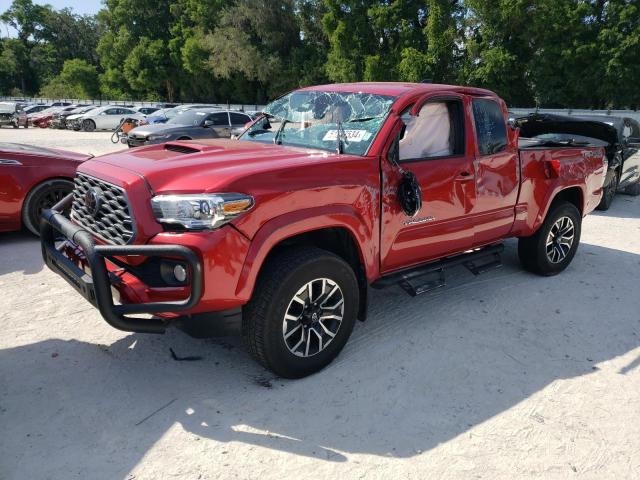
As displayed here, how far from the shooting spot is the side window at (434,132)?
13.5 feet

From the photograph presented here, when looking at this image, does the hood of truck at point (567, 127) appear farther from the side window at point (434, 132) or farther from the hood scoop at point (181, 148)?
the hood scoop at point (181, 148)

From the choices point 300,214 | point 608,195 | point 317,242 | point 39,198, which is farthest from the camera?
point 608,195

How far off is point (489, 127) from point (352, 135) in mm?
1491

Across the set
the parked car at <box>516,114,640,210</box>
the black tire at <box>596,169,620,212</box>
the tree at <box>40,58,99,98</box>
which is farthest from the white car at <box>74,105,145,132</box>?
the tree at <box>40,58,99,98</box>

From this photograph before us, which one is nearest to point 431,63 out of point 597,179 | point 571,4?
point 571,4

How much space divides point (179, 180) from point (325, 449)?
5.71ft

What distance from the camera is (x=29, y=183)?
242 inches

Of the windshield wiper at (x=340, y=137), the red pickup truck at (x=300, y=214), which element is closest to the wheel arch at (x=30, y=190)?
the red pickup truck at (x=300, y=214)

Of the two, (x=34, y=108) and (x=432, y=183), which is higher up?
(x=34, y=108)

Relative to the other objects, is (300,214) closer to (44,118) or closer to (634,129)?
(634,129)

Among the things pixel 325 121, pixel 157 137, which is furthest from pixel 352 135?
pixel 157 137

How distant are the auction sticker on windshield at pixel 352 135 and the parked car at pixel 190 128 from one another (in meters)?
10.7

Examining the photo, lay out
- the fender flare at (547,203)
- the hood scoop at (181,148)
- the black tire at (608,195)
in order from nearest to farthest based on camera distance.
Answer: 1. the hood scoop at (181,148)
2. the fender flare at (547,203)
3. the black tire at (608,195)

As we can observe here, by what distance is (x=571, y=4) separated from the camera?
91.0 feet
